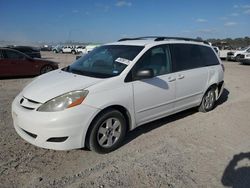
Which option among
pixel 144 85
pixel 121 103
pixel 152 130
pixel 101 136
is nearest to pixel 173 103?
pixel 152 130

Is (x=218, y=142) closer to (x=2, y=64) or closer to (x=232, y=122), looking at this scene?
(x=232, y=122)

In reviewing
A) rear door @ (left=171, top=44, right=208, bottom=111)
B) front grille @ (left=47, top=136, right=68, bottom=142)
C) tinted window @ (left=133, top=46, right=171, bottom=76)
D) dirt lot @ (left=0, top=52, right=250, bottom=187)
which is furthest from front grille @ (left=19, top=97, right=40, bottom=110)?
rear door @ (left=171, top=44, right=208, bottom=111)

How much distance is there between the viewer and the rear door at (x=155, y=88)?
3.98 meters

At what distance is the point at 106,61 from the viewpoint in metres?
4.32

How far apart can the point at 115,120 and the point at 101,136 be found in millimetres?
325

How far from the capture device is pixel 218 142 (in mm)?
4188

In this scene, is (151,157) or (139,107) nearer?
(151,157)

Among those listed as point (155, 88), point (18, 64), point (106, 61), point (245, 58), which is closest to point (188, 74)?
point (155, 88)

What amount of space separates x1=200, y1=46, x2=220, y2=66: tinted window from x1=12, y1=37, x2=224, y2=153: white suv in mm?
424

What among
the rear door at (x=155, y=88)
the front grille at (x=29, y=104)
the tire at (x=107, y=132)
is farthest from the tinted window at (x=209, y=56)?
the front grille at (x=29, y=104)

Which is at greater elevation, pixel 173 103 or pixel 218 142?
pixel 173 103

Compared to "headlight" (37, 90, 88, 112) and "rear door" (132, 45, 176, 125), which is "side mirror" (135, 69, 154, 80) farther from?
"headlight" (37, 90, 88, 112)

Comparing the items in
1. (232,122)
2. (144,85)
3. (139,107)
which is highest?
(144,85)

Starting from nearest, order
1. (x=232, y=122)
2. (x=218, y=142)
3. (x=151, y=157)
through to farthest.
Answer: (x=151, y=157), (x=218, y=142), (x=232, y=122)
